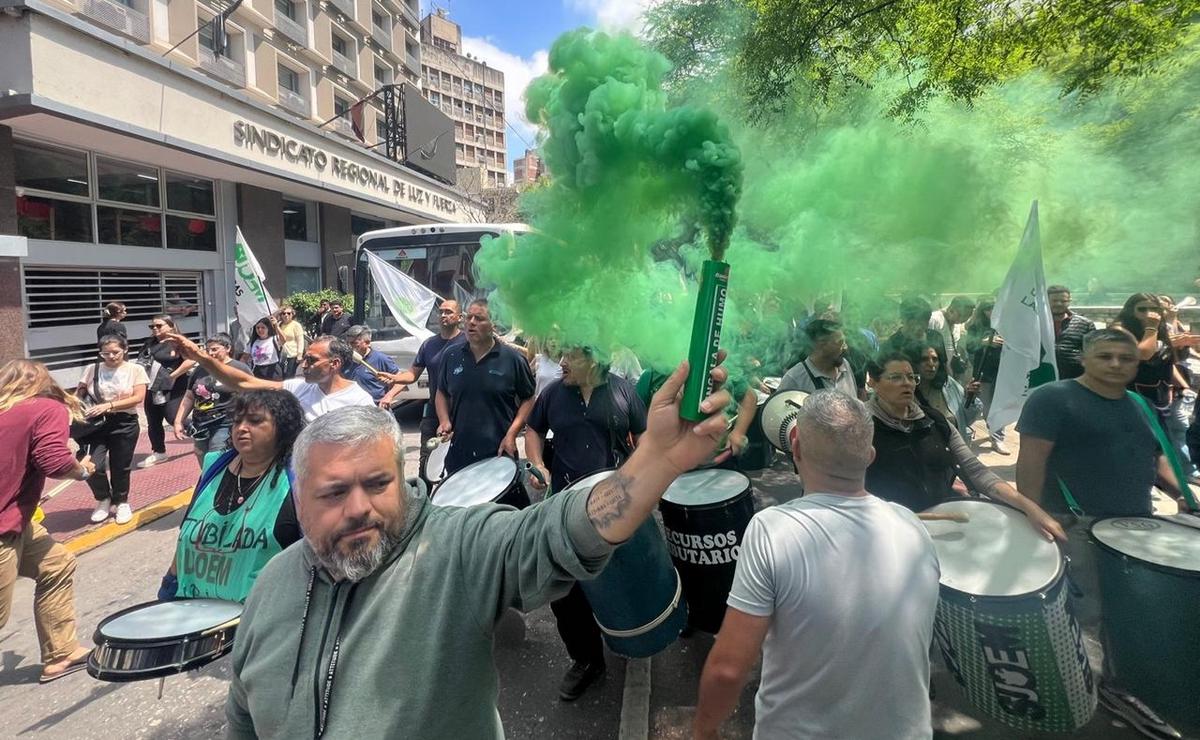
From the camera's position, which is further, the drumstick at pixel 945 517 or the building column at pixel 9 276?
the building column at pixel 9 276

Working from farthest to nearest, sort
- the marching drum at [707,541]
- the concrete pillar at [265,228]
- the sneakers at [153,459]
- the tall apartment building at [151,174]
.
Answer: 1. the concrete pillar at [265,228]
2. the tall apartment building at [151,174]
3. the sneakers at [153,459]
4. the marching drum at [707,541]

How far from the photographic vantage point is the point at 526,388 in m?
4.57

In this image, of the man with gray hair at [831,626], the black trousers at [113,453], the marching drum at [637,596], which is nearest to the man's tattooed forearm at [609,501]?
the man with gray hair at [831,626]

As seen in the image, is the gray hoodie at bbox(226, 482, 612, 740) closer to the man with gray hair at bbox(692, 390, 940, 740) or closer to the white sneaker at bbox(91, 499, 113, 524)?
the man with gray hair at bbox(692, 390, 940, 740)

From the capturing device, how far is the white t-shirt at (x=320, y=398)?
166 inches

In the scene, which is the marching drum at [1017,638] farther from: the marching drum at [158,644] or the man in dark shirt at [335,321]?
the man in dark shirt at [335,321]

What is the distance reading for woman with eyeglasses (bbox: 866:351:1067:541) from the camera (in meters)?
3.11

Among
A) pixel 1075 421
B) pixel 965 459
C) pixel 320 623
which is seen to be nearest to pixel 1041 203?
pixel 1075 421

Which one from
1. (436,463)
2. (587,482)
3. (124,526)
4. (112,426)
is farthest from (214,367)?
(587,482)

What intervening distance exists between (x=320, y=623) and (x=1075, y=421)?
3.50 metres

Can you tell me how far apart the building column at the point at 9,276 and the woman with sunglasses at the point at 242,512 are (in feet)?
34.4

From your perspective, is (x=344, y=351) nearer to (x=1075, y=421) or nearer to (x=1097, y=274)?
(x=1075, y=421)

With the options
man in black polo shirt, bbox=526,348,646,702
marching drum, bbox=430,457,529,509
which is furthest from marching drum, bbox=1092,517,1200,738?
marching drum, bbox=430,457,529,509

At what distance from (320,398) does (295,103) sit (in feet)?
82.9
